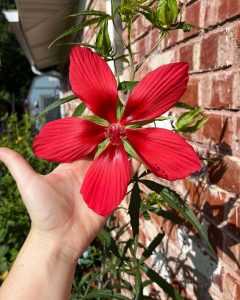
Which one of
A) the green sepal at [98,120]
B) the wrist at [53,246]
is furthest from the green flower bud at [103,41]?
the wrist at [53,246]

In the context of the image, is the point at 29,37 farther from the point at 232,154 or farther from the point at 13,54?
the point at 13,54

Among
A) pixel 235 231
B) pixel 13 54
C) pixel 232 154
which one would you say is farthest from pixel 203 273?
pixel 13 54

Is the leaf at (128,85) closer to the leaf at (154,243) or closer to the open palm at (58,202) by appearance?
the open palm at (58,202)

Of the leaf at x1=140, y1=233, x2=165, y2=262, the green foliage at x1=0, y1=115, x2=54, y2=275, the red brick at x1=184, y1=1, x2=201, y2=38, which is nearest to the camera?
the red brick at x1=184, y1=1, x2=201, y2=38

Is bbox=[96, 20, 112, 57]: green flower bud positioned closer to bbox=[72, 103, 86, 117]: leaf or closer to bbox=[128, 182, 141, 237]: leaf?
bbox=[72, 103, 86, 117]: leaf

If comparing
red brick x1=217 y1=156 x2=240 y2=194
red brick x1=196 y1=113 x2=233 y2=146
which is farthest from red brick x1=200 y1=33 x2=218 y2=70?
red brick x1=217 y1=156 x2=240 y2=194

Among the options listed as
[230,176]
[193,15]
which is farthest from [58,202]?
[193,15]

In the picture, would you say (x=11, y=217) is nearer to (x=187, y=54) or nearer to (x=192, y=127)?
(x=187, y=54)
